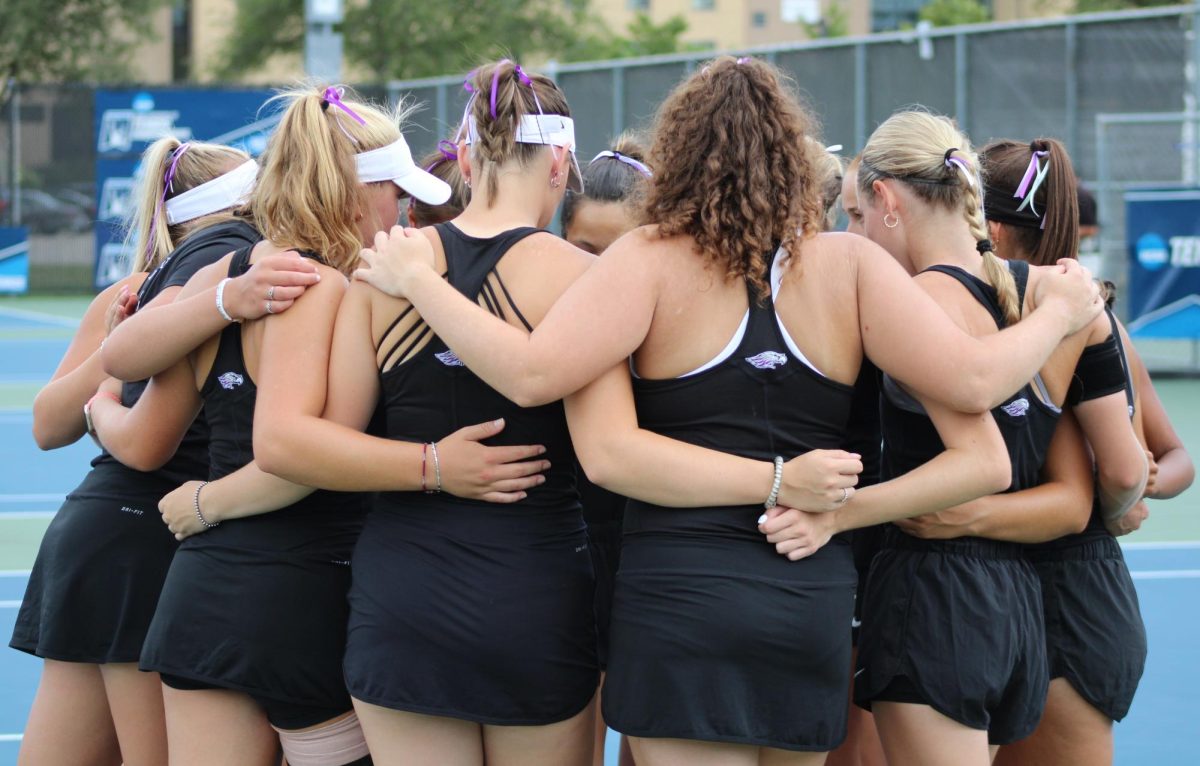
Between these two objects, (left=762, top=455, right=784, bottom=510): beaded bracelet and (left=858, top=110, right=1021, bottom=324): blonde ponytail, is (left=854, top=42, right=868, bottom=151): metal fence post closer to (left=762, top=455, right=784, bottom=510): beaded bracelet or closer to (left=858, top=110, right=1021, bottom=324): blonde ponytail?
(left=858, top=110, right=1021, bottom=324): blonde ponytail

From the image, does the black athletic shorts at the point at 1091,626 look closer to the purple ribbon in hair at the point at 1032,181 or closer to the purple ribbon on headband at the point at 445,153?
the purple ribbon in hair at the point at 1032,181

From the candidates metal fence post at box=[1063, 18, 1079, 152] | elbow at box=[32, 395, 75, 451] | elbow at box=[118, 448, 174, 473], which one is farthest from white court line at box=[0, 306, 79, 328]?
elbow at box=[118, 448, 174, 473]

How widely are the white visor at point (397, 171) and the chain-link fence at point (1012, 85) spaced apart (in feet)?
34.1

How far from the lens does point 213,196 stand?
11.9 feet

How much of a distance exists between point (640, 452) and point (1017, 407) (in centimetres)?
85

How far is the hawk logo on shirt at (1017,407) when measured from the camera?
2949mm

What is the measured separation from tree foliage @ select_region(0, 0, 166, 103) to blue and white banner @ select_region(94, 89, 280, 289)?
10614 millimetres

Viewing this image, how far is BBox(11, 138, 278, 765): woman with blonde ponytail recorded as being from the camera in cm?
345

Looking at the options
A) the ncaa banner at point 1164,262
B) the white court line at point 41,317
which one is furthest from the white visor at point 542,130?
the white court line at point 41,317

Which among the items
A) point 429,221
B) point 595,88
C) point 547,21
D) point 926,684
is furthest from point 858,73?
point 547,21

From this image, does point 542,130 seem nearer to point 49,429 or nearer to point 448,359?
point 448,359

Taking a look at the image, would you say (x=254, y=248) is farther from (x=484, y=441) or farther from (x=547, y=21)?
(x=547, y=21)

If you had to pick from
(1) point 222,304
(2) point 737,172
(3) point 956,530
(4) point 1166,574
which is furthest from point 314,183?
(4) point 1166,574

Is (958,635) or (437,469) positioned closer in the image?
(437,469)
